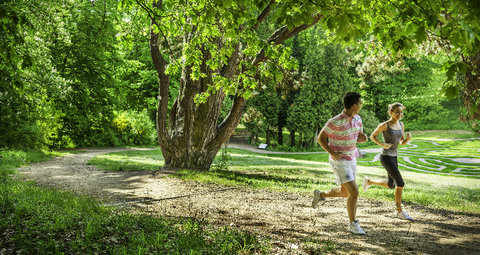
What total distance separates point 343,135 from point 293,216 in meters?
1.77

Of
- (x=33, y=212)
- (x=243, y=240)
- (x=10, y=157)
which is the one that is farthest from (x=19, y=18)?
(x=10, y=157)

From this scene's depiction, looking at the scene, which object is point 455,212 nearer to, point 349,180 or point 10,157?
point 349,180

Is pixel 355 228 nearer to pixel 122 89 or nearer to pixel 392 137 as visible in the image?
pixel 392 137

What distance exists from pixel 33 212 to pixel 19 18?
110 inches

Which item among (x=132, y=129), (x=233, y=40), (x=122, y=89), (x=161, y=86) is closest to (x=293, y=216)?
(x=233, y=40)

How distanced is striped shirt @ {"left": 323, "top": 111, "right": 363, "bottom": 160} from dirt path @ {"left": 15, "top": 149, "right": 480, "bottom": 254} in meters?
1.21

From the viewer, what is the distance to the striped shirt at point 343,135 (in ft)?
16.4

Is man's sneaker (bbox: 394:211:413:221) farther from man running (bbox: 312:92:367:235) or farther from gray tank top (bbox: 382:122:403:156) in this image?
man running (bbox: 312:92:367:235)

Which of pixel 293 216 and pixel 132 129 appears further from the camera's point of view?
pixel 132 129

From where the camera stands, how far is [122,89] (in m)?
26.0

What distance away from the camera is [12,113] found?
1516 cm

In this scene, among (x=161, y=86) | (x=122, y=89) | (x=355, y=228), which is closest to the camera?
(x=355, y=228)

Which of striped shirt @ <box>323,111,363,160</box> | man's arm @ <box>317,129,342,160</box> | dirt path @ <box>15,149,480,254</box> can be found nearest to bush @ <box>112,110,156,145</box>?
dirt path @ <box>15,149,480,254</box>

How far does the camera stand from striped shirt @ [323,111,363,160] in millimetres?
4984
